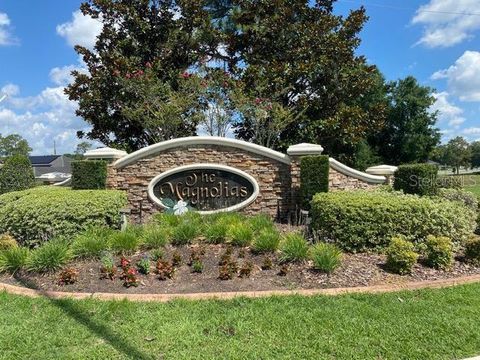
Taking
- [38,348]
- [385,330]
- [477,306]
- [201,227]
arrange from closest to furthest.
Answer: [38,348] → [385,330] → [477,306] → [201,227]

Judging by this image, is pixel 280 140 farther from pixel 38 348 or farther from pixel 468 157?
pixel 468 157

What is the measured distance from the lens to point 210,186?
10.2 metres

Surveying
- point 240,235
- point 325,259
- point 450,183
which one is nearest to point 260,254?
point 240,235

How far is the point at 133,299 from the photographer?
4.84 m

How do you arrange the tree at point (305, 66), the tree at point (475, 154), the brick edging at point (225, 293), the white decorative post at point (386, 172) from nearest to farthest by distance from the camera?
→ the brick edging at point (225, 293) → the white decorative post at point (386, 172) → the tree at point (305, 66) → the tree at point (475, 154)

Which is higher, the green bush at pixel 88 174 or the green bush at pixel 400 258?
the green bush at pixel 88 174

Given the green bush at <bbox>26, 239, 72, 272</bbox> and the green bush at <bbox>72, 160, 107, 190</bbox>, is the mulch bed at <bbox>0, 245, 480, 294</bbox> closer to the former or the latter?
the green bush at <bbox>26, 239, 72, 272</bbox>

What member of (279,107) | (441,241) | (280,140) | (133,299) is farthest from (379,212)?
(280,140)

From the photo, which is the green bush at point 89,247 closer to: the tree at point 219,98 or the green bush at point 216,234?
the green bush at point 216,234

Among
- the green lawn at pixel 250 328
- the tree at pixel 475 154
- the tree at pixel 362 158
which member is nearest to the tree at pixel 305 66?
the tree at pixel 362 158

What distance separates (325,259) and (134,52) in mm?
11897

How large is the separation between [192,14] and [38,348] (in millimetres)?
13504

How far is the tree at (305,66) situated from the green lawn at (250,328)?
10371mm

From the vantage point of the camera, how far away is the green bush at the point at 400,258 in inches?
230
